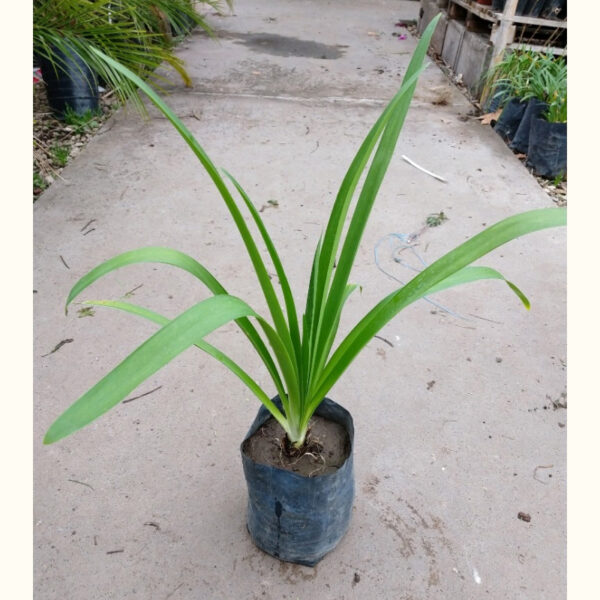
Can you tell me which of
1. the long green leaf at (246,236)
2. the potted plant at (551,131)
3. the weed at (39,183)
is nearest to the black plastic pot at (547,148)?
the potted plant at (551,131)

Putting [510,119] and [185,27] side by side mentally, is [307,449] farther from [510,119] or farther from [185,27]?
[185,27]

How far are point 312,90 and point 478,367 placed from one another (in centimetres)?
245

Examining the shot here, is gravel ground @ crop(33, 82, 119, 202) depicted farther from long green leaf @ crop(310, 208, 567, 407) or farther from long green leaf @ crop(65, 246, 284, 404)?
long green leaf @ crop(310, 208, 567, 407)

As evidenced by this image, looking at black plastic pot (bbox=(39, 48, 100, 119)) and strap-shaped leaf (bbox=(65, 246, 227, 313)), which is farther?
black plastic pot (bbox=(39, 48, 100, 119))

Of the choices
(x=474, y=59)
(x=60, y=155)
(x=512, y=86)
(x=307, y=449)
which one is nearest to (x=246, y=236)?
(x=307, y=449)

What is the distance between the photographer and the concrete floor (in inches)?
41.8

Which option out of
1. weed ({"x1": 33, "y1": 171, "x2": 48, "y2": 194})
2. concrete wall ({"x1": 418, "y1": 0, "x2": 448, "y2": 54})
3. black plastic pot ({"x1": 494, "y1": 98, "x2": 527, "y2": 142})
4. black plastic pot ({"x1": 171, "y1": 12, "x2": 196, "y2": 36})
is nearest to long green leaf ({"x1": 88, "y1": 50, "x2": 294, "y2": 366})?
weed ({"x1": 33, "y1": 171, "x2": 48, "y2": 194})

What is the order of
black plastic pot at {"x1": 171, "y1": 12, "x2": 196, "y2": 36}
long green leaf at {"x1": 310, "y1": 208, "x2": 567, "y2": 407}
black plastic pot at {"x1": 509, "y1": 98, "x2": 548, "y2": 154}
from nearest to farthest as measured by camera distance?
long green leaf at {"x1": 310, "y1": 208, "x2": 567, "y2": 407} → black plastic pot at {"x1": 509, "y1": 98, "x2": 548, "y2": 154} → black plastic pot at {"x1": 171, "y1": 12, "x2": 196, "y2": 36}

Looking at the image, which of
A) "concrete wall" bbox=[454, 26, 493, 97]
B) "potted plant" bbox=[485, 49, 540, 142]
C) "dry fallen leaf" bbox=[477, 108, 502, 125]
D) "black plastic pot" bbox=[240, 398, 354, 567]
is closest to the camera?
"black plastic pot" bbox=[240, 398, 354, 567]

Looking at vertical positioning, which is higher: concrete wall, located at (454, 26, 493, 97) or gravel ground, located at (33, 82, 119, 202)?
concrete wall, located at (454, 26, 493, 97)

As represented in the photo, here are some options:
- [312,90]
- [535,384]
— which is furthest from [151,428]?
[312,90]

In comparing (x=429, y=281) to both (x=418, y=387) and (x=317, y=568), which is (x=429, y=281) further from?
(x=418, y=387)

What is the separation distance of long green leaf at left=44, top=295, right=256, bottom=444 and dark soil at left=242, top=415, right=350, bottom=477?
482 mm

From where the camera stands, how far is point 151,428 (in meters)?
1.31
